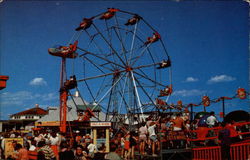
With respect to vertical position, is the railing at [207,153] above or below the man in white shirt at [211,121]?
below

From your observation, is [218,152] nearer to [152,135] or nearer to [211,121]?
[211,121]

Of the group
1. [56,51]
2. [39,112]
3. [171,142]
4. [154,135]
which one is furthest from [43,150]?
[39,112]

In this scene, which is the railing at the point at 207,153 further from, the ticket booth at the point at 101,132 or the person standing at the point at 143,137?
the ticket booth at the point at 101,132

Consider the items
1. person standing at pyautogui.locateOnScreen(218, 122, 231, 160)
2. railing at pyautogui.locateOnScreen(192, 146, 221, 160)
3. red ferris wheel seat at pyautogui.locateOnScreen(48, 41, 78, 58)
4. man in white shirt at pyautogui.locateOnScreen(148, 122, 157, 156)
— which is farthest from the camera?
red ferris wheel seat at pyautogui.locateOnScreen(48, 41, 78, 58)

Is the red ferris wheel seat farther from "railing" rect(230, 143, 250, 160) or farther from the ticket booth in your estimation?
"railing" rect(230, 143, 250, 160)

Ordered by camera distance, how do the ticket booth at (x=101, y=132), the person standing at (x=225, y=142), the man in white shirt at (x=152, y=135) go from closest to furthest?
the person standing at (x=225, y=142) < the man in white shirt at (x=152, y=135) < the ticket booth at (x=101, y=132)

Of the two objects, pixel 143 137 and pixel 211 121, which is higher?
pixel 211 121

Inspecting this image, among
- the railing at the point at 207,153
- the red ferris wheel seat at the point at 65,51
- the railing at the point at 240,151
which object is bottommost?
the railing at the point at 207,153

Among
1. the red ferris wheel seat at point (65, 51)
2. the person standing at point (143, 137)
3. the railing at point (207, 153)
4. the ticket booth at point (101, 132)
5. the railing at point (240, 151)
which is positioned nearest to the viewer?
the railing at point (240, 151)

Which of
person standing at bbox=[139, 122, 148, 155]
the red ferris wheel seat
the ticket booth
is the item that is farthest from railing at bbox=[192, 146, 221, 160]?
the red ferris wheel seat

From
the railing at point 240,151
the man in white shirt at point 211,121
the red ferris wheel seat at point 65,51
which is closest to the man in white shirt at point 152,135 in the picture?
the man in white shirt at point 211,121

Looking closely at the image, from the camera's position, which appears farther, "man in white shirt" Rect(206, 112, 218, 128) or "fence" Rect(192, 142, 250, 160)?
"man in white shirt" Rect(206, 112, 218, 128)

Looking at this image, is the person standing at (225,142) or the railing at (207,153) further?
the railing at (207,153)

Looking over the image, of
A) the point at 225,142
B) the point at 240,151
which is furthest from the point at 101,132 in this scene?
the point at 240,151
